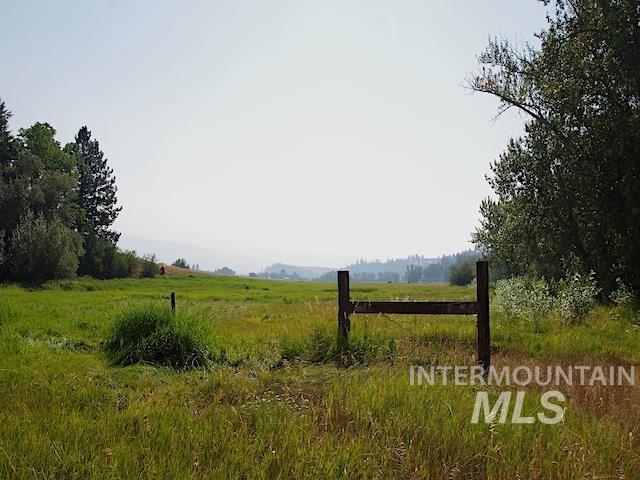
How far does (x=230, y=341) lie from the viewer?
10914 mm

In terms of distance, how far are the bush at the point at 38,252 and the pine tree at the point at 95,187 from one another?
26.3 metres

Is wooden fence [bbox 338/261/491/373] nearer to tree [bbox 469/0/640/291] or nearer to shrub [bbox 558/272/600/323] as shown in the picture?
shrub [bbox 558/272/600/323]

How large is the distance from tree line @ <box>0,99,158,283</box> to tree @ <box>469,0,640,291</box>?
40.8 metres

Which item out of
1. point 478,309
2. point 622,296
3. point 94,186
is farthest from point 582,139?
point 94,186

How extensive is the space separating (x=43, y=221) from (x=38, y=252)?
3894 mm

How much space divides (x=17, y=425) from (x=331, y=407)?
10.8 feet

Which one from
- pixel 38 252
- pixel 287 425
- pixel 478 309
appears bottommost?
pixel 287 425

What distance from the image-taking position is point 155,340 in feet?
29.1

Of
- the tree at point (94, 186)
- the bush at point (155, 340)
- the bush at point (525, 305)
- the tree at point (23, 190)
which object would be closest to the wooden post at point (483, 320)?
the bush at point (155, 340)

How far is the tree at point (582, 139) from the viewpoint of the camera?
56.9 ft

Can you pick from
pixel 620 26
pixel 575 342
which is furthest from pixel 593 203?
pixel 575 342

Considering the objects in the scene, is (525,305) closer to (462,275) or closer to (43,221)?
(43,221)

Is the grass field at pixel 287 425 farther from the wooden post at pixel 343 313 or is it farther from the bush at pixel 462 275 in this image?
the bush at pixel 462 275

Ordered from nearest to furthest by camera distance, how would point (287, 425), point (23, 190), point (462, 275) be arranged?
1. point (287, 425)
2. point (23, 190)
3. point (462, 275)
